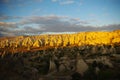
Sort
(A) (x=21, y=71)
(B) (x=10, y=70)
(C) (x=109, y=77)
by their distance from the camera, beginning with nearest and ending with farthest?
(B) (x=10, y=70) → (A) (x=21, y=71) → (C) (x=109, y=77)

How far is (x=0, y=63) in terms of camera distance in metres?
14.2

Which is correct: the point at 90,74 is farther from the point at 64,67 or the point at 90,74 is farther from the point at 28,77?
the point at 28,77

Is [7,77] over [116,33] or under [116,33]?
under

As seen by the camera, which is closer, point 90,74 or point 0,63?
point 0,63

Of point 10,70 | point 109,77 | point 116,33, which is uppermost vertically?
point 116,33

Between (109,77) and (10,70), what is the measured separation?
9735 mm

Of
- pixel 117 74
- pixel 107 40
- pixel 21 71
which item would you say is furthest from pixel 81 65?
pixel 107 40

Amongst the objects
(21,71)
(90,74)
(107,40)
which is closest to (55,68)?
(90,74)

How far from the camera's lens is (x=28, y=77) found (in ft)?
→ 46.8

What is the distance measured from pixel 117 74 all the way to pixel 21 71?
381 inches

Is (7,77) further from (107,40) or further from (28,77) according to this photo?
(107,40)

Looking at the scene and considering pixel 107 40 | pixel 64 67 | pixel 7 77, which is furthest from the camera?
pixel 107 40

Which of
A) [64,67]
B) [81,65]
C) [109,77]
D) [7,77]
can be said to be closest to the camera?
[7,77]

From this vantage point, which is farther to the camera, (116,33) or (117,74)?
(116,33)
